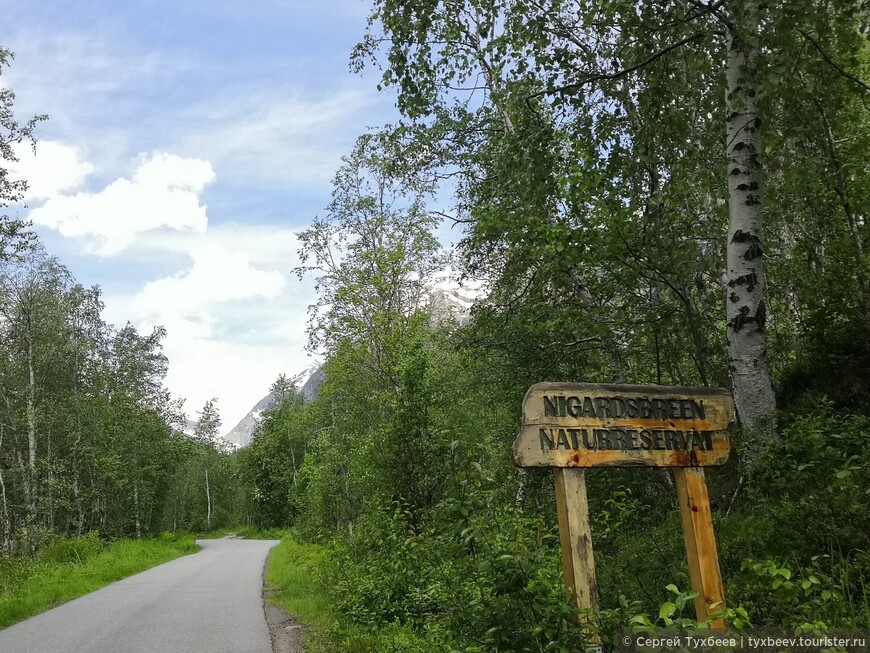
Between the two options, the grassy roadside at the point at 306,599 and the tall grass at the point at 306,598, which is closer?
the grassy roadside at the point at 306,599

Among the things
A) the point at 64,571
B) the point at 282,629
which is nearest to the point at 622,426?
the point at 282,629

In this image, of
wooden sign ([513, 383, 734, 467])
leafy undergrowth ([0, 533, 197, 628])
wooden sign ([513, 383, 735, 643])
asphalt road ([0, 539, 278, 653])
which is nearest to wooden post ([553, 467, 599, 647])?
wooden sign ([513, 383, 735, 643])

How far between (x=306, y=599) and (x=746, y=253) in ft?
30.7

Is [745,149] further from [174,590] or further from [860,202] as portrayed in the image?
[174,590]

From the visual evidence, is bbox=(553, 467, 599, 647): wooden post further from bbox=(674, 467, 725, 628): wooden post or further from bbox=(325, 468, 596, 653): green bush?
bbox=(674, 467, 725, 628): wooden post

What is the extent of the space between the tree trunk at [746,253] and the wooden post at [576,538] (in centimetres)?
283

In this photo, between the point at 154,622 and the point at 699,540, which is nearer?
the point at 699,540

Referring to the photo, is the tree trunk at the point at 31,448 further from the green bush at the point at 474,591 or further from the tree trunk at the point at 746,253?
the tree trunk at the point at 746,253

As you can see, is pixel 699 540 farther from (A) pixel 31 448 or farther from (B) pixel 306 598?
(A) pixel 31 448

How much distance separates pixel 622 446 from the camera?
4.38 metres

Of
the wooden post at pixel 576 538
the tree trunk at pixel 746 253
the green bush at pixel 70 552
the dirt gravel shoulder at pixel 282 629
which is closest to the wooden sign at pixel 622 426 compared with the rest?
the wooden post at pixel 576 538

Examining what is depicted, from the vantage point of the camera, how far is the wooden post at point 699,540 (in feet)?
13.8

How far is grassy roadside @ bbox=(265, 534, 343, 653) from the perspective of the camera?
8.18 meters

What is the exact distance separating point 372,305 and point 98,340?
25399 millimetres
